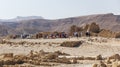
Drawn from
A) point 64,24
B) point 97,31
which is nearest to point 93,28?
point 97,31

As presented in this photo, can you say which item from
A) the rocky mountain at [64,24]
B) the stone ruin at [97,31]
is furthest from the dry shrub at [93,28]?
the rocky mountain at [64,24]

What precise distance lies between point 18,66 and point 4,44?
26.8 metres

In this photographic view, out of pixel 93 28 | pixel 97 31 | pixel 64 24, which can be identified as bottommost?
pixel 64 24

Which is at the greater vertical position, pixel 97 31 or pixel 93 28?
pixel 93 28

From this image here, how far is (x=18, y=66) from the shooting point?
69.9 ft

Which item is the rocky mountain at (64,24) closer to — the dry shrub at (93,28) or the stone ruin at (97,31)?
the stone ruin at (97,31)

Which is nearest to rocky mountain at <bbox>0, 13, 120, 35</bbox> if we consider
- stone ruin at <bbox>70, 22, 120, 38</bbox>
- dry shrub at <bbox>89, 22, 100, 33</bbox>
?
stone ruin at <bbox>70, 22, 120, 38</bbox>

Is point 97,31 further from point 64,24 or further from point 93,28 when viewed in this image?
point 64,24

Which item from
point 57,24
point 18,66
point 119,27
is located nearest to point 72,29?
point 18,66

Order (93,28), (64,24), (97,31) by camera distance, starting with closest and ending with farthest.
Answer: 1. (97,31)
2. (93,28)
3. (64,24)

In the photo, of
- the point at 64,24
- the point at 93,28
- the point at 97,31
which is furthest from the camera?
the point at 64,24

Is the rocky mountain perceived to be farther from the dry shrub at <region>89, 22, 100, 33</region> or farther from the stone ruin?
the dry shrub at <region>89, 22, 100, 33</region>

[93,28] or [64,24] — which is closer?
[93,28]

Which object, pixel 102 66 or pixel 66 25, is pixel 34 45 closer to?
pixel 102 66
